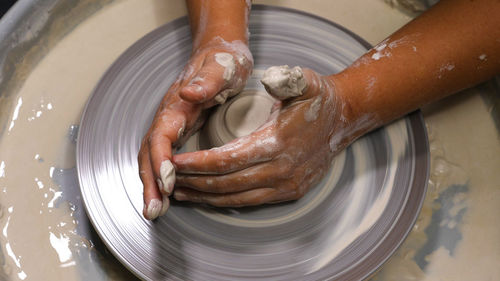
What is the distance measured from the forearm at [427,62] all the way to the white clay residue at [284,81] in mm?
318

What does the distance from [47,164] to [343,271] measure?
101 cm

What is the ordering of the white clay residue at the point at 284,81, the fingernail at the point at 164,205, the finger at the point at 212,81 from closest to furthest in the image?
1. the white clay residue at the point at 284,81
2. the finger at the point at 212,81
3. the fingernail at the point at 164,205

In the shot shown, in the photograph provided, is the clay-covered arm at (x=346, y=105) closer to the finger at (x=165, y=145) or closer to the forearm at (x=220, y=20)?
the finger at (x=165, y=145)

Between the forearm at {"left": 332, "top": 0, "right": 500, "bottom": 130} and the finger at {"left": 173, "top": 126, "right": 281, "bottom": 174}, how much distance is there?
0.32m

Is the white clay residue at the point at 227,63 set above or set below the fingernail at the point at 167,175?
above

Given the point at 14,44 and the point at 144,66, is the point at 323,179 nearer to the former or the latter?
the point at 144,66

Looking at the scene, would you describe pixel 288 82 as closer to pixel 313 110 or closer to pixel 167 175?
pixel 313 110

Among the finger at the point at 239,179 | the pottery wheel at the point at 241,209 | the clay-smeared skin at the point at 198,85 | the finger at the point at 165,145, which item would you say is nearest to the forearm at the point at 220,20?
the clay-smeared skin at the point at 198,85

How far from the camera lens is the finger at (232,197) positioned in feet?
4.46

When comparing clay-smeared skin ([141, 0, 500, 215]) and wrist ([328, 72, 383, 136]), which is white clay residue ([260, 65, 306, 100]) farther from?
wrist ([328, 72, 383, 136])

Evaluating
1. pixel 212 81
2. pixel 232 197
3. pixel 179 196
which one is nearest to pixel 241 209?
pixel 232 197

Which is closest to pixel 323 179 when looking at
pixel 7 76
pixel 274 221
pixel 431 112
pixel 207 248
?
pixel 274 221

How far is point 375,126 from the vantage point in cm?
152

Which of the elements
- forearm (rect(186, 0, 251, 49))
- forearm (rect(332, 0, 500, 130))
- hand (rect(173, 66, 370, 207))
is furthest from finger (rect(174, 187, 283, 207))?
forearm (rect(186, 0, 251, 49))
